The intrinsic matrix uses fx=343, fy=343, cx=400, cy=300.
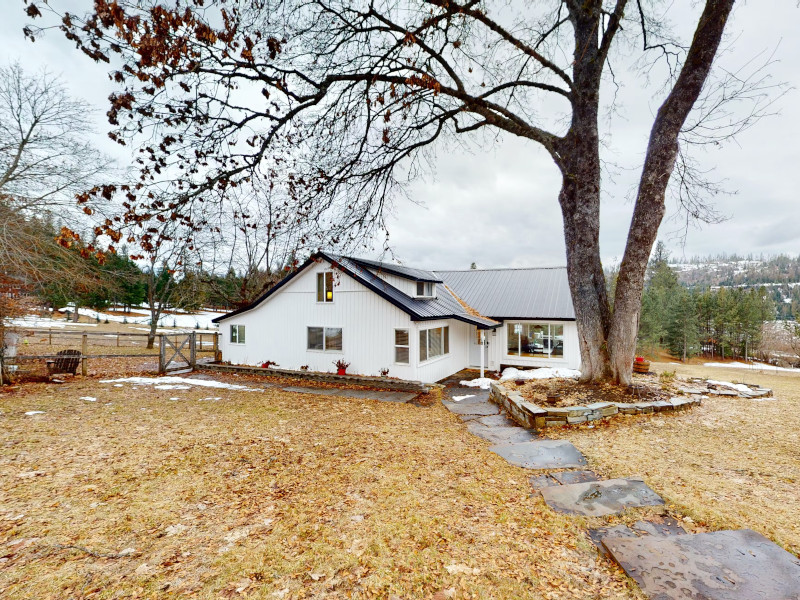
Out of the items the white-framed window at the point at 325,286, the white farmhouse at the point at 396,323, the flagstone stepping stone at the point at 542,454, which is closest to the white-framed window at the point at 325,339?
the white farmhouse at the point at 396,323

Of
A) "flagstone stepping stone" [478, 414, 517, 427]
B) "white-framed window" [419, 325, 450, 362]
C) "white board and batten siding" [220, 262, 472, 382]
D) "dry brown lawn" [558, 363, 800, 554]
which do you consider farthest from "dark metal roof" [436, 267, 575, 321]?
"flagstone stepping stone" [478, 414, 517, 427]

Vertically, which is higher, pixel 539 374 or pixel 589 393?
pixel 589 393

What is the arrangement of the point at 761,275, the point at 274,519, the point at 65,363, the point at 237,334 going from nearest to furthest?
the point at 274,519
the point at 65,363
the point at 237,334
the point at 761,275

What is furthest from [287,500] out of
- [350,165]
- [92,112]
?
[92,112]

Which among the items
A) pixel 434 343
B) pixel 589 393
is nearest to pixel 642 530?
pixel 589 393

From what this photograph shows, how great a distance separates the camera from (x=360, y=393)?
10977 mm

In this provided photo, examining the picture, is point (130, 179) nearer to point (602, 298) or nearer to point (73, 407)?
point (73, 407)

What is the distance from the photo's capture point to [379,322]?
40.9 feet

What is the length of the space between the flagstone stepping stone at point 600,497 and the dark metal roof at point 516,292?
441 inches

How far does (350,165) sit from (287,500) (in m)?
5.94

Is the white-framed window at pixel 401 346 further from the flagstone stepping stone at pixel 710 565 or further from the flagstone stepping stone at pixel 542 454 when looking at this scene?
the flagstone stepping stone at pixel 710 565

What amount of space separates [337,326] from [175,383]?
572cm

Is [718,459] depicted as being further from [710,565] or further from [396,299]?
[396,299]

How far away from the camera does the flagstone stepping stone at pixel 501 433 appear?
617 centimetres
